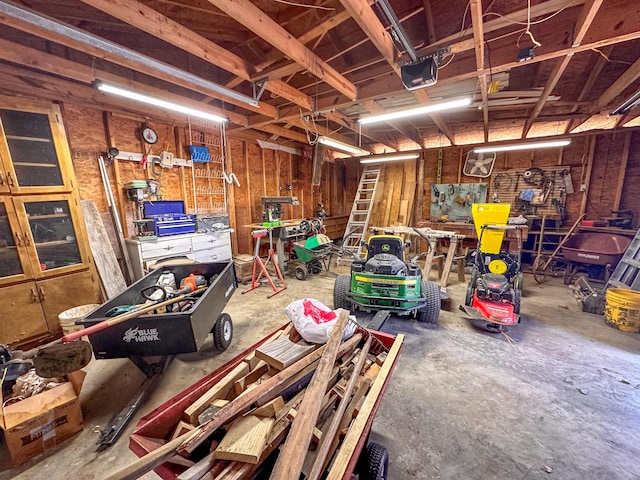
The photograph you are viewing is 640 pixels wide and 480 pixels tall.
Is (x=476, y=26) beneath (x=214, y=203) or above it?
above

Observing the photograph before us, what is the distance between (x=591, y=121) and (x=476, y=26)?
5.42 m

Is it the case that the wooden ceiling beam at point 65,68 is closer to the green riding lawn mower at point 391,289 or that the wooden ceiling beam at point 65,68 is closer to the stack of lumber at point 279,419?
the green riding lawn mower at point 391,289

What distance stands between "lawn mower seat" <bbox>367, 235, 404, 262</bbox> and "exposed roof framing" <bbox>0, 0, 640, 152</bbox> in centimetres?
186

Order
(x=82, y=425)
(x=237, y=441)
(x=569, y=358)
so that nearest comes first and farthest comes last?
1. (x=237, y=441)
2. (x=82, y=425)
3. (x=569, y=358)

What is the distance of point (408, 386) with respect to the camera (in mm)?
2174

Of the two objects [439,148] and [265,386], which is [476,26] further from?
[439,148]

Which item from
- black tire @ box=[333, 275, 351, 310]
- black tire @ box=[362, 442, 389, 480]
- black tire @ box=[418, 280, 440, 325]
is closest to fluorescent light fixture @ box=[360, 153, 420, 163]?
black tire @ box=[418, 280, 440, 325]

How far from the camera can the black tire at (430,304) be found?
3.14m

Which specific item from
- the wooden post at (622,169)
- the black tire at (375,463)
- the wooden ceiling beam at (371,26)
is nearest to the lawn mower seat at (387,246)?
the wooden ceiling beam at (371,26)

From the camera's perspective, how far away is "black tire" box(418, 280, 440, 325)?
3143 millimetres

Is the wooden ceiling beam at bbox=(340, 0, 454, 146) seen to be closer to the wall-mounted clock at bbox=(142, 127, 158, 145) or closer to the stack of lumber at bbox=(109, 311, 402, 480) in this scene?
the stack of lumber at bbox=(109, 311, 402, 480)

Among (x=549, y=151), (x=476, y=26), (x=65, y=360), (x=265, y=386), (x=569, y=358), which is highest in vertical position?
(x=476, y=26)

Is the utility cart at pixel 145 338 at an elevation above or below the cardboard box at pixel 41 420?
above

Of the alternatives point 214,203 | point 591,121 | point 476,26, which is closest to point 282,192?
point 214,203
